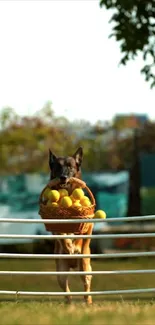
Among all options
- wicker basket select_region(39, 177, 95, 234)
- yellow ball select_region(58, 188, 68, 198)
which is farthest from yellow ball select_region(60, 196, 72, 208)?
yellow ball select_region(58, 188, 68, 198)

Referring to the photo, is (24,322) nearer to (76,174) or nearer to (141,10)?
(76,174)

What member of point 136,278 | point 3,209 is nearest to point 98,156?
point 3,209

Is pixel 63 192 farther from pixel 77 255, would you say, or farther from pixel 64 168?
pixel 77 255

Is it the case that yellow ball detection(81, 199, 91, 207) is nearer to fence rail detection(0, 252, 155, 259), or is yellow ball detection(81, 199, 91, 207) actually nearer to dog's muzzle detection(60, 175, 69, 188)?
dog's muzzle detection(60, 175, 69, 188)

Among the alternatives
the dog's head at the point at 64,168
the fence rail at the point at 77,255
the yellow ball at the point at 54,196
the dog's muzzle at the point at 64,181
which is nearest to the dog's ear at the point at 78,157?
the dog's head at the point at 64,168

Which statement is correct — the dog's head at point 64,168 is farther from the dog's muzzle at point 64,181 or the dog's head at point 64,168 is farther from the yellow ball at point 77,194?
the yellow ball at point 77,194

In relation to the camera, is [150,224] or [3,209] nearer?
[3,209]

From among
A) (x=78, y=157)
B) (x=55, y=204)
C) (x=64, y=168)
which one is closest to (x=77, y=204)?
(x=55, y=204)

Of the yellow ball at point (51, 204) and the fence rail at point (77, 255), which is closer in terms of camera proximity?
the fence rail at point (77, 255)
